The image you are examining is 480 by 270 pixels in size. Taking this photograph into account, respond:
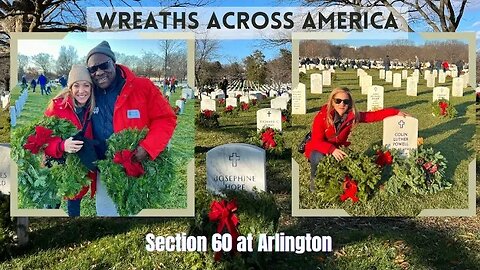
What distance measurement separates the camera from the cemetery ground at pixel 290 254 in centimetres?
468

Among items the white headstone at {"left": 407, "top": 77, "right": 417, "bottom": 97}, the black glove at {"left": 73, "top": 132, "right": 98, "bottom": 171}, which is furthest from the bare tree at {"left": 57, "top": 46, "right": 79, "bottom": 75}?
the white headstone at {"left": 407, "top": 77, "right": 417, "bottom": 97}

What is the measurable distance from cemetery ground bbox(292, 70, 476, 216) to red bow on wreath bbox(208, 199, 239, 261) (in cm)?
58

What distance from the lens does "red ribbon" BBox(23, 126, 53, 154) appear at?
4395 mm

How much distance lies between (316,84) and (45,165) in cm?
219

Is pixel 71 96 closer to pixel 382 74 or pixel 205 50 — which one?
pixel 205 50

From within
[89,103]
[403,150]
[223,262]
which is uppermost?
[89,103]

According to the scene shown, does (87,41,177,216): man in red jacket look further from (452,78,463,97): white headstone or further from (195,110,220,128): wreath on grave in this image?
(452,78,463,97): white headstone

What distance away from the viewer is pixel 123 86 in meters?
4.40

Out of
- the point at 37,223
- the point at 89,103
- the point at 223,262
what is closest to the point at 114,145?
the point at 89,103

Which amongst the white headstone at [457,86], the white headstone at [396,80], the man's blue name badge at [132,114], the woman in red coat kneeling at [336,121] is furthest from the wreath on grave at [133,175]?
the white headstone at [457,86]

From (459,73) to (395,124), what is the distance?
0.63 metres

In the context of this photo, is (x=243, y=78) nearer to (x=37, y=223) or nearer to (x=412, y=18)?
(x=412, y=18)

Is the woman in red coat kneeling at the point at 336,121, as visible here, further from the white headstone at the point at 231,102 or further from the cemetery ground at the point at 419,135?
the white headstone at the point at 231,102

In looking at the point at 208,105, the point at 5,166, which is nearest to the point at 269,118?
the point at 208,105
